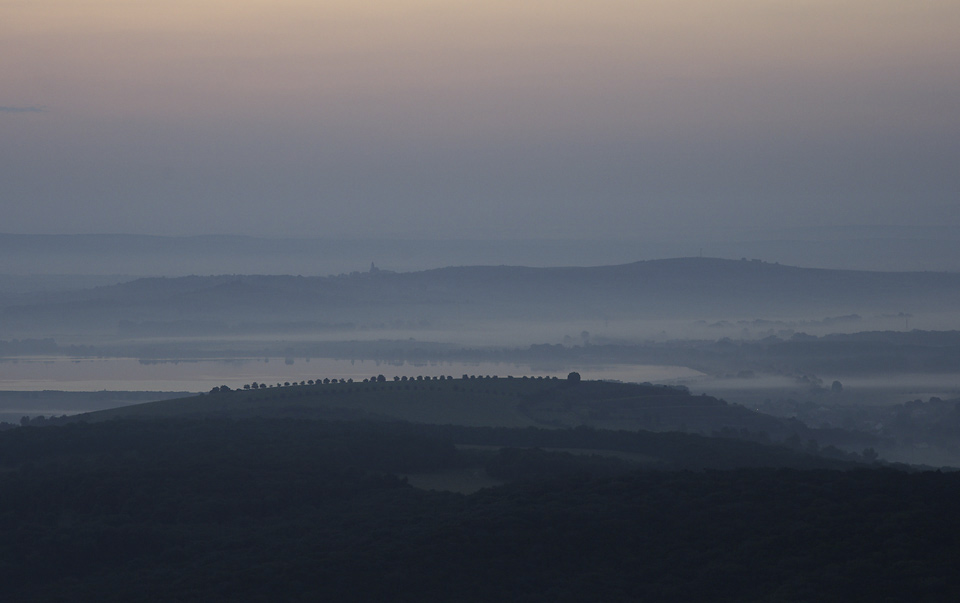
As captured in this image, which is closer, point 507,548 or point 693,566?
point 693,566

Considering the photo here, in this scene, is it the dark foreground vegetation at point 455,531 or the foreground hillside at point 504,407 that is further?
the foreground hillside at point 504,407

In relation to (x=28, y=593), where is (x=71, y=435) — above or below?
above

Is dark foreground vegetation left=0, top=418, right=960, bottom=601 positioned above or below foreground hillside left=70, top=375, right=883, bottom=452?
below

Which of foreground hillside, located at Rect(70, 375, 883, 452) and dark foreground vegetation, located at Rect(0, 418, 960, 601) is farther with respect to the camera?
foreground hillside, located at Rect(70, 375, 883, 452)

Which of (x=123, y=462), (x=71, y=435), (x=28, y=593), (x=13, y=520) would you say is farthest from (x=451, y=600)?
(x=71, y=435)

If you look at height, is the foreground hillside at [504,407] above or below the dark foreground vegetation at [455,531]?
above

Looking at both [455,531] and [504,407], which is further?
[504,407]

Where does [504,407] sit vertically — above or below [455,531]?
above

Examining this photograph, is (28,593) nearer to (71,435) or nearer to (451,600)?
(451,600)
